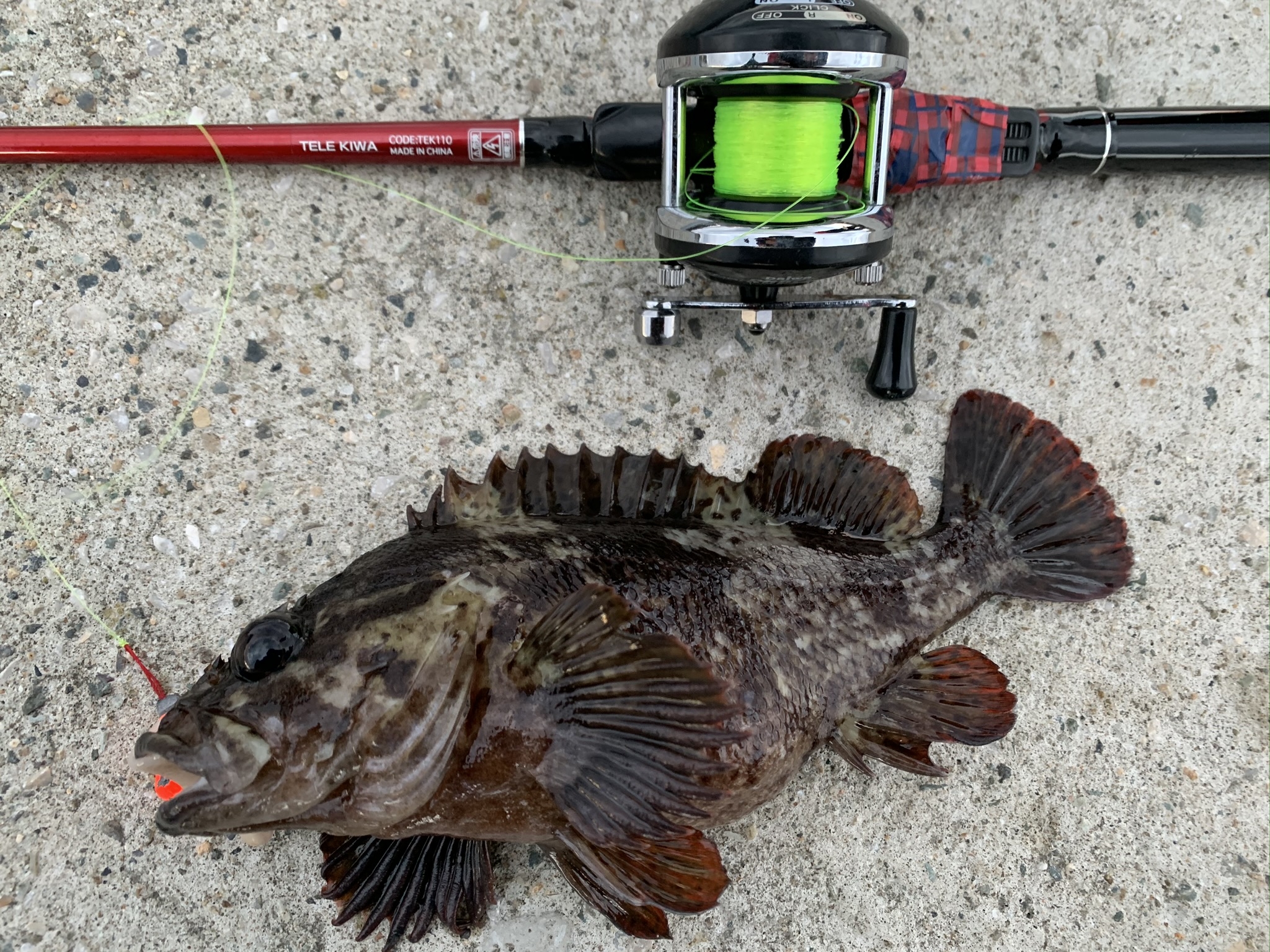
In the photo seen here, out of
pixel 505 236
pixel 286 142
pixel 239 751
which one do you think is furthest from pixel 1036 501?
pixel 286 142

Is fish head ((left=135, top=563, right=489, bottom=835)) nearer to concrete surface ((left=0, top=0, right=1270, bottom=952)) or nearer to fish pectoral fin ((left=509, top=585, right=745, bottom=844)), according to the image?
fish pectoral fin ((left=509, top=585, right=745, bottom=844))

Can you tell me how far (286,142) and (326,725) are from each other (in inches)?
55.1

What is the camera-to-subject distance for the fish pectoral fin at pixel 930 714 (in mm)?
1771

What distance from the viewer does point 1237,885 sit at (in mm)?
2092

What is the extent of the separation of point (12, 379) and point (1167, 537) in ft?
10.2

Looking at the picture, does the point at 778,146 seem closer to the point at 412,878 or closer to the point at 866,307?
the point at 866,307

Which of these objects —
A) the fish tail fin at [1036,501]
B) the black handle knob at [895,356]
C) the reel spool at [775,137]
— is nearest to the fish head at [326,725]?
the reel spool at [775,137]

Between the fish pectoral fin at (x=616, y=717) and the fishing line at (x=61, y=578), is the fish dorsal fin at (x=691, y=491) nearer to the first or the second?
the fish pectoral fin at (x=616, y=717)

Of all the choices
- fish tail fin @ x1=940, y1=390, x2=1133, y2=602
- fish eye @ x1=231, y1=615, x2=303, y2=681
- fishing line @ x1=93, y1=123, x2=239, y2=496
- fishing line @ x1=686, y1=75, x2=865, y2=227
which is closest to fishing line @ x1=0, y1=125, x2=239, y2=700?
fishing line @ x1=93, y1=123, x2=239, y2=496

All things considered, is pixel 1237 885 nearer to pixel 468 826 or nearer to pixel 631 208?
pixel 468 826

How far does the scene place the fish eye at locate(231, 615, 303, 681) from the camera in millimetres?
1434

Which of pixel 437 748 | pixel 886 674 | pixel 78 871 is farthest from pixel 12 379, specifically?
pixel 886 674

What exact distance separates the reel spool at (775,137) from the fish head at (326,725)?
96 centimetres

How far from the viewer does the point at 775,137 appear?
1.66 m
